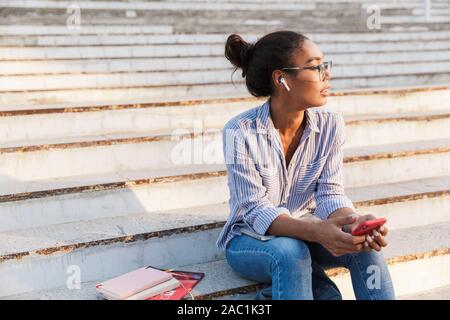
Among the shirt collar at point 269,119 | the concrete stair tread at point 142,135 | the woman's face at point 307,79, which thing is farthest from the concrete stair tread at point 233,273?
the concrete stair tread at point 142,135

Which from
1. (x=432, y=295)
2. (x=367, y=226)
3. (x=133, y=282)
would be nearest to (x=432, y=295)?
(x=432, y=295)

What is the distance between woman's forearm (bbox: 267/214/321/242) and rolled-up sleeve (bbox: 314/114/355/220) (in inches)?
10.5

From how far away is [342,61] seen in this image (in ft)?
20.3

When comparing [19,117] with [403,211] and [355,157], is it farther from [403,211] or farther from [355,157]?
[403,211]

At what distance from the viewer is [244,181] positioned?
94.7 inches

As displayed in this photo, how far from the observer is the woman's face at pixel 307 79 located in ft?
7.85

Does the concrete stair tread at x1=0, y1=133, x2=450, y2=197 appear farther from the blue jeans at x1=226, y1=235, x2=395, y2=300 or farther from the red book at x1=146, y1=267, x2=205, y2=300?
the blue jeans at x1=226, y1=235, x2=395, y2=300

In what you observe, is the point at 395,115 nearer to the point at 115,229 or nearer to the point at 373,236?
the point at 373,236

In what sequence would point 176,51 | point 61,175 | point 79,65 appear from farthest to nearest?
point 176,51
point 79,65
point 61,175

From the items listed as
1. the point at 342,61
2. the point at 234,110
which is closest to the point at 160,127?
the point at 234,110

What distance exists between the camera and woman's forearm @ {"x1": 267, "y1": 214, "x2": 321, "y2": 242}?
7.27 feet

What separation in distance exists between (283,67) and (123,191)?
3.44 feet

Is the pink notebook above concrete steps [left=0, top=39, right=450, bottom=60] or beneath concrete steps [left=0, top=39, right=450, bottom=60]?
beneath

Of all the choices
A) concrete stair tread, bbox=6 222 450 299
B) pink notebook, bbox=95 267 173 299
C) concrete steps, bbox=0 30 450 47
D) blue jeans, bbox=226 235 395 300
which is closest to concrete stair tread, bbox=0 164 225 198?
concrete stair tread, bbox=6 222 450 299
